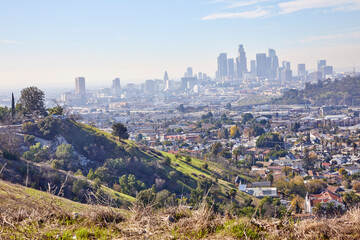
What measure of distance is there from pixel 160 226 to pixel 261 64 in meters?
110

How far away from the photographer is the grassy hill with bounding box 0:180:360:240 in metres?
1.94

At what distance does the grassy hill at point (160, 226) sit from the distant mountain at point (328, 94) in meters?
50.0

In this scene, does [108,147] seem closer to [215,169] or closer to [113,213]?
[215,169]

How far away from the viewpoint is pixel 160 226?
211 cm

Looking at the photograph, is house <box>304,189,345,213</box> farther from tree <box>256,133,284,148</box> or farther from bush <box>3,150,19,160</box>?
tree <box>256,133,284,148</box>

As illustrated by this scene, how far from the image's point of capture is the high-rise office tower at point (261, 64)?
4186 inches

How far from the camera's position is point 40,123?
45.5ft

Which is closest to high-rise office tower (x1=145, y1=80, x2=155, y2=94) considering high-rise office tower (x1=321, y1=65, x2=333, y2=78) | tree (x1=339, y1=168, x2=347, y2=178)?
high-rise office tower (x1=321, y1=65, x2=333, y2=78)

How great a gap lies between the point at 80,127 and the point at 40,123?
177cm

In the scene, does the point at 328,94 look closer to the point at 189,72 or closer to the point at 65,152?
the point at 65,152

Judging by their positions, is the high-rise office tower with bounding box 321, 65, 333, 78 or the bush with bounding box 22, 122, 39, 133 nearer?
the bush with bounding box 22, 122, 39, 133

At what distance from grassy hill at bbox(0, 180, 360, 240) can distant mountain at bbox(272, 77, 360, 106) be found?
50.0 metres

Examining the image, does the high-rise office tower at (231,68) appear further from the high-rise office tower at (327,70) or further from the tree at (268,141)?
the tree at (268,141)

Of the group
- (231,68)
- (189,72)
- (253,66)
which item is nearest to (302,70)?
(253,66)
